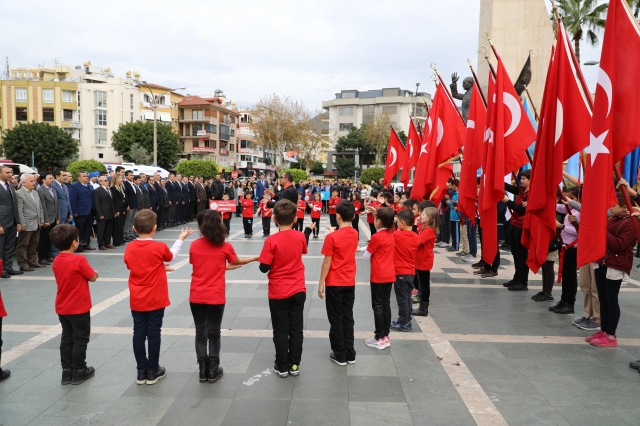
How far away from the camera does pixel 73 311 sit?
424 cm

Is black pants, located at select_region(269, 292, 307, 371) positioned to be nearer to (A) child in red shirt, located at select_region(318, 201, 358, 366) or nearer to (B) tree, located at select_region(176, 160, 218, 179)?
(A) child in red shirt, located at select_region(318, 201, 358, 366)

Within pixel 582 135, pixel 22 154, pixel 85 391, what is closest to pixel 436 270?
pixel 582 135

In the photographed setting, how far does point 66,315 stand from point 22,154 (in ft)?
164

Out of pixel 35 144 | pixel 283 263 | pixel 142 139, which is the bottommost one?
pixel 283 263

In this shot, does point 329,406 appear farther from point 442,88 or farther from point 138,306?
point 442,88

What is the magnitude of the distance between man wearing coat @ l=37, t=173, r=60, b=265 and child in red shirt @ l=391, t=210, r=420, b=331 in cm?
801

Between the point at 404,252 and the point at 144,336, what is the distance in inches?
120

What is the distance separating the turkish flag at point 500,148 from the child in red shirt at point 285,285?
344 centimetres

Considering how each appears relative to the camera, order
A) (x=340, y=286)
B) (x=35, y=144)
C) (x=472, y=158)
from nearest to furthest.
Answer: (x=340, y=286), (x=472, y=158), (x=35, y=144)

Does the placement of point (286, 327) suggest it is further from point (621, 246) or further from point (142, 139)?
point (142, 139)

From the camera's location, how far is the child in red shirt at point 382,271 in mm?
5125

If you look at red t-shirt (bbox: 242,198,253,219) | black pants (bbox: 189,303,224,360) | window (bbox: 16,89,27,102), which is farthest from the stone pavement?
window (bbox: 16,89,27,102)

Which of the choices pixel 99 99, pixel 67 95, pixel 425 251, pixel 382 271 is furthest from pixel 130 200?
pixel 67 95

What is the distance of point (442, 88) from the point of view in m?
9.59
